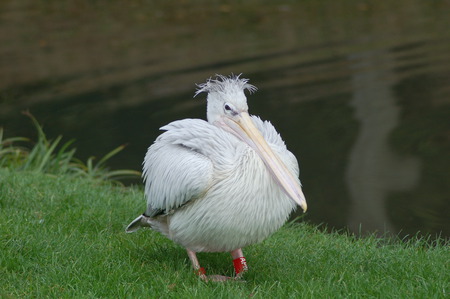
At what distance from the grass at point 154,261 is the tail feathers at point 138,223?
0.30ft

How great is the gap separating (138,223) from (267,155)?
102cm

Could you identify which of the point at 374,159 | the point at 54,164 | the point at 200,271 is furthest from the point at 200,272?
the point at 374,159

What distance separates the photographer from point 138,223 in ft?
15.1

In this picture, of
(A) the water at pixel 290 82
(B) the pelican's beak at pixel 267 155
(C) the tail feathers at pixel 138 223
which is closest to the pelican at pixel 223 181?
(B) the pelican's beak at pixel 267 155

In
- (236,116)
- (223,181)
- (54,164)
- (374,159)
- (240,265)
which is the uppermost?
(236,116)

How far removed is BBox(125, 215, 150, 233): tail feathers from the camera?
14.8 ft

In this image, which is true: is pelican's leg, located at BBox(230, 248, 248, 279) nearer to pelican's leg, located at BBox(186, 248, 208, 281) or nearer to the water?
pelican's leg, located at BBox(186, 248, 208, 281)

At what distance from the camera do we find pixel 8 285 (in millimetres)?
3945

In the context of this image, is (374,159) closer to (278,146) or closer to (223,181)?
(278,146)

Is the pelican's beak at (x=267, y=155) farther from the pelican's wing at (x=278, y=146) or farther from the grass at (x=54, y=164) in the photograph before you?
the grass at (x=54, y=164)

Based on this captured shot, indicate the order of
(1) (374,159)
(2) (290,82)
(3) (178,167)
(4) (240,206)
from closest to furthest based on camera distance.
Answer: (4) (240,206) → (3) (178,167) → (1) (374,159) → (2) (290,82)

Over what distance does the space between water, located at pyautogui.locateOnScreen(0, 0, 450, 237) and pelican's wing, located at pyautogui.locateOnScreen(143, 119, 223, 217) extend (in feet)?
7.21

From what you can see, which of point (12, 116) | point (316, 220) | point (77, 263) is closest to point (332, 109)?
point (316, 220)

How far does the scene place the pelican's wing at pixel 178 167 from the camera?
4.01 meters
